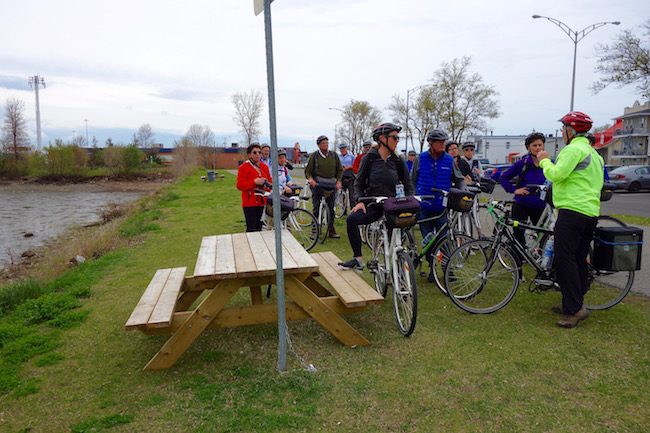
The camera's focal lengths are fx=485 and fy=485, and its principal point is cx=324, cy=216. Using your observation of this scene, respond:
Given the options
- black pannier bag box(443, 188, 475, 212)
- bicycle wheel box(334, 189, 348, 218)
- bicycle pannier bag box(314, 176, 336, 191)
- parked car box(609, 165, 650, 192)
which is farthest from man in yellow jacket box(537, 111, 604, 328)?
parked car box(609, 165, 650, 192)

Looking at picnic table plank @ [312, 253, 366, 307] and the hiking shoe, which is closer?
picnic table plank @ [312, 253, 366, 307]

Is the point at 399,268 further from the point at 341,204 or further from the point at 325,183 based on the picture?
the point at 341,204

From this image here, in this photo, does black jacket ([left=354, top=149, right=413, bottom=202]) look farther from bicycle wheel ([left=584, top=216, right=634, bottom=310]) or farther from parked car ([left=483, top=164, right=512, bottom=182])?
bicycle wheel ([left=584, top=216, right=634, bottom=310])

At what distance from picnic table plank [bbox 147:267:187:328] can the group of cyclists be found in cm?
173

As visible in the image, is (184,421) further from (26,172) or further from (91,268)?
(26,172)

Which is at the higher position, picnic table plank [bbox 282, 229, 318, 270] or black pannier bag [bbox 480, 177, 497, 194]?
black pannier bag [bbox 480, 177, 497, 194]

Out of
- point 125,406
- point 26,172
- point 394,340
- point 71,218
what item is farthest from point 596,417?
point 26,172

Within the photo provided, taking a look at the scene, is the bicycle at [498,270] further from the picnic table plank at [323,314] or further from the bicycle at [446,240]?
the picnic table plank at [323,314]

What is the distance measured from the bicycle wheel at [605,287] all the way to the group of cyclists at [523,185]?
0.83ft

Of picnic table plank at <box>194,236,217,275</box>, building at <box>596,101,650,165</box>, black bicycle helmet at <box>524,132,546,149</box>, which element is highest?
building at <box>596,101,650,165</box>

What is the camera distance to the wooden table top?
151 inches

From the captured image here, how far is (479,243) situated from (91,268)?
20.5 ft

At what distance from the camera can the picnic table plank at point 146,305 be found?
3.62m

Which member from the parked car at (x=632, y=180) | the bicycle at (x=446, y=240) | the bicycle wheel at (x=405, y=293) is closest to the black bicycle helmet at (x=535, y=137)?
the bicycle at (x=446, y=240)
